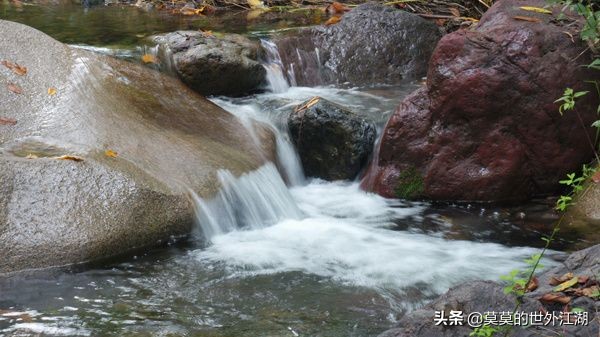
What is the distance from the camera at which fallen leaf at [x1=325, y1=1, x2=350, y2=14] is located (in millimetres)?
11273

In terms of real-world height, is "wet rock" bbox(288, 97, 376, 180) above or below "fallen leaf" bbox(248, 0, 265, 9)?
below

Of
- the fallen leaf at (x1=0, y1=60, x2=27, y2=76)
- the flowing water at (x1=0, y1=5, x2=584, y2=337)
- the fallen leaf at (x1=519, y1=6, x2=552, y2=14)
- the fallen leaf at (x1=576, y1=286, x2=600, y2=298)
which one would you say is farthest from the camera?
the fallen leaf at (x1=519, y1=6, x2=552, y2=14)

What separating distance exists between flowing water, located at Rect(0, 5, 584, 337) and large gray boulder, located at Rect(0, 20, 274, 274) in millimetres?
159

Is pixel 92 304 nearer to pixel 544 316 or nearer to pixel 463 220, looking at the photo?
pixel 544 316

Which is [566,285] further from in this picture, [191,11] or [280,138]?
[191,11]

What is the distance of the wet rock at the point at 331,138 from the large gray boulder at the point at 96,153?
0.36m

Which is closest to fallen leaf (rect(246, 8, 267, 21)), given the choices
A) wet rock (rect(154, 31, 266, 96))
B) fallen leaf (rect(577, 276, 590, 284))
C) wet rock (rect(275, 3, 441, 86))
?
wet rock (rect(275, 3, 441, 86))

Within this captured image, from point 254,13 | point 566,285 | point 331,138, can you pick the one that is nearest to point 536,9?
point 331,138

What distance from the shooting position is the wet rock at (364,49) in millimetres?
8586

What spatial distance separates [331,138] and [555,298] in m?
3.84

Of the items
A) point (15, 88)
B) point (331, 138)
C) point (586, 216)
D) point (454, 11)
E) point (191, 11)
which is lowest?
point (586, 216)

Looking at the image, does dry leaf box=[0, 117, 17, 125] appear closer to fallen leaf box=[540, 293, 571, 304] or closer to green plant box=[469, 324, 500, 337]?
green plant box=[469, 324, 500, 337]

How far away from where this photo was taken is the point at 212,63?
281 inches

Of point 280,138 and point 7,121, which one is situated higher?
point 7,121
